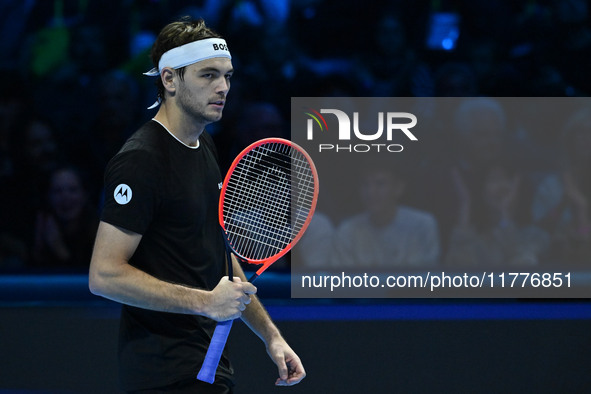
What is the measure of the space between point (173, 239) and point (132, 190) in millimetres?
170

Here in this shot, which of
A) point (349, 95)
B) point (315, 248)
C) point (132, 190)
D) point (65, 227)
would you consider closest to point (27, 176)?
point (65, 227)

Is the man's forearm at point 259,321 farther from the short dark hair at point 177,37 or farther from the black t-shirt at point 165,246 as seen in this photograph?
the short dark hair at point 177,37

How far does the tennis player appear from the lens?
177 cm

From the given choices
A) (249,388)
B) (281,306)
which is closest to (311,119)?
(281,306)

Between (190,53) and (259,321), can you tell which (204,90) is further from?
(259,321)

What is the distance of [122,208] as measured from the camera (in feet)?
5.78

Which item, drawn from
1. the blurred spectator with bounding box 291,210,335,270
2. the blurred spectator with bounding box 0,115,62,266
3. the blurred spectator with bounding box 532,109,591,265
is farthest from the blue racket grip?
the blurred spectator with bounding box 532,109,591,265

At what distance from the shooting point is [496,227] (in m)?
3.87

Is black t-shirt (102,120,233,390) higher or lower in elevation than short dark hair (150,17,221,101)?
lower

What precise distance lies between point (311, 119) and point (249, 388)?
134 centimetres

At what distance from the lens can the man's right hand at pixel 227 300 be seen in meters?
1.77

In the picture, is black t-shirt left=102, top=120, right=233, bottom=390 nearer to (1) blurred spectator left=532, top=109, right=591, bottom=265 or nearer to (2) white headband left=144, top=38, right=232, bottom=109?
(2) white headband left=144, top=38, right=232, bottom=109

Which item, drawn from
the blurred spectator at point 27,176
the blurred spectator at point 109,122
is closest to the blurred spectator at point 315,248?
the blurred spectator at point 109,122

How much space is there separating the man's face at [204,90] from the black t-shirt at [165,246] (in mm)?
86
